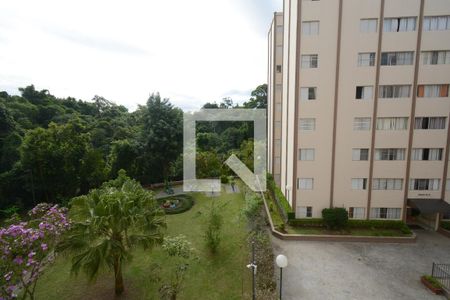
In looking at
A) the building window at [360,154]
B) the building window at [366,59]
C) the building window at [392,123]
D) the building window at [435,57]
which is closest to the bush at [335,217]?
the building window at [360,154]

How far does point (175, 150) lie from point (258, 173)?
35.3 feet

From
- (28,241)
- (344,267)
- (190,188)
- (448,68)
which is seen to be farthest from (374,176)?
(28,241)

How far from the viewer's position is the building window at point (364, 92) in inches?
688

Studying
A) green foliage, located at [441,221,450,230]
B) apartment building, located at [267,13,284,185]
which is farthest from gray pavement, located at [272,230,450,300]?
→ apartment building, located at [267,13,284,185]

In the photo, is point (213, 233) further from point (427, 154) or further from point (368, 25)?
point (368, 25)

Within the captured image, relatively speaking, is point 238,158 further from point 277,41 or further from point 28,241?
point 28,241

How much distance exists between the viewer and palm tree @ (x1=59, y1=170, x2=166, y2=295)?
9391mm

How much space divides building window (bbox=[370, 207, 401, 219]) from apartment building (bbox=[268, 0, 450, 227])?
8cm

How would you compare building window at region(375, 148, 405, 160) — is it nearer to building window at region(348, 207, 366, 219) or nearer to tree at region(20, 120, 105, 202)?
building window at region(348, 207, 366, 219)

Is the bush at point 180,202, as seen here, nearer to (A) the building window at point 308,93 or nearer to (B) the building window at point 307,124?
(B) the building window at point 307,124

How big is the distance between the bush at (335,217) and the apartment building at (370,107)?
88 cm

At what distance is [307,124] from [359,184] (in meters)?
6.12

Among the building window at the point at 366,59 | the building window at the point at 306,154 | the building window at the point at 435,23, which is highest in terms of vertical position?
the building window at the point at 435,23

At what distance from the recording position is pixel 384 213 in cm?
1869
